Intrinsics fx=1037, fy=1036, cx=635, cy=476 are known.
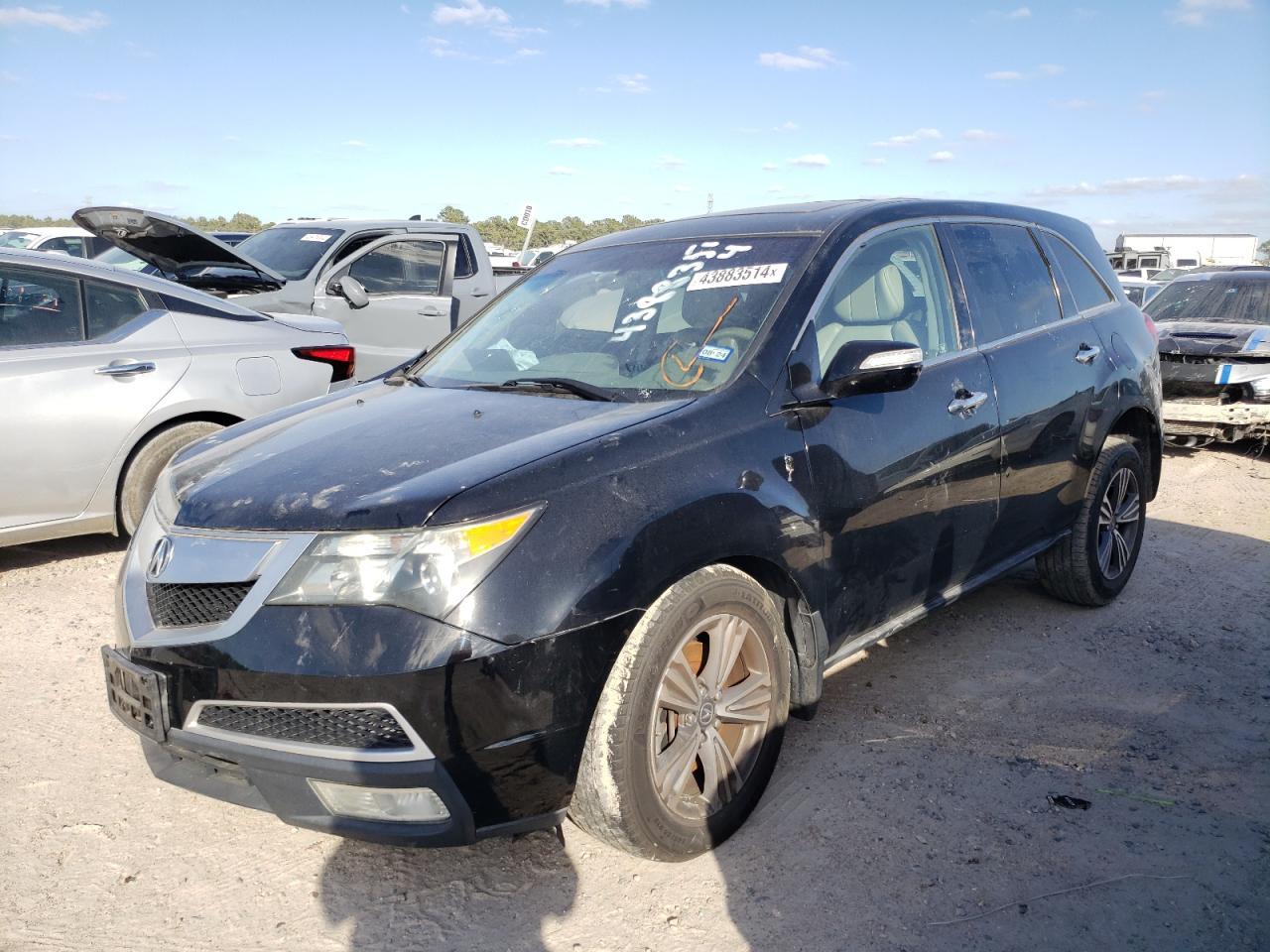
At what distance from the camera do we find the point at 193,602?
2.61 metres

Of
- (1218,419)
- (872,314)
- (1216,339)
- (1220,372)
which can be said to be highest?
(872,314)

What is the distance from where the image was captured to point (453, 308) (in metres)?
8.87

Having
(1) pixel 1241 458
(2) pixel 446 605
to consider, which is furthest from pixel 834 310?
(1) pixel 1241 458

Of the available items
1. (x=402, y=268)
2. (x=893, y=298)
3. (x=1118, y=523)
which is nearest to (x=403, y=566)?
(x=893, y=298)

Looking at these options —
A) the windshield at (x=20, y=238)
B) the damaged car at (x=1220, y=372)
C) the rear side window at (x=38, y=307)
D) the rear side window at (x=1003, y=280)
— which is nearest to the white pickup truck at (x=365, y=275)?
the rear side window at (x=38, y=307)

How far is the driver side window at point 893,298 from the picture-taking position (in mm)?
3506

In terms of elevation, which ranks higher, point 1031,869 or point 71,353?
point 71,353

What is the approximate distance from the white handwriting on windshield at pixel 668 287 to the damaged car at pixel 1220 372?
641 centimetres

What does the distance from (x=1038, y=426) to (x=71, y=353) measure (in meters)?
4.62

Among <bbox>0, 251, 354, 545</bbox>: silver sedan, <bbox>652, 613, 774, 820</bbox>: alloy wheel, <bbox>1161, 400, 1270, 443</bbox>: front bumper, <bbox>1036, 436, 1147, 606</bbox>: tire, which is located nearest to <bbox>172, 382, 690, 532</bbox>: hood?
<bbox>652, 613, 774, 820</bbox>: alloy wheel

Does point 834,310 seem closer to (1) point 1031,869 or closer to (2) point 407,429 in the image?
(2) point 407,429

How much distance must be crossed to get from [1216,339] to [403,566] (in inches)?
350

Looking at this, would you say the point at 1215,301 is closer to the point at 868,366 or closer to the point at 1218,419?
the point at 1218,419

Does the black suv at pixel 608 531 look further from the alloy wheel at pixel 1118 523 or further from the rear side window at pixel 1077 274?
the alloy wheel at pixel 1118 523
